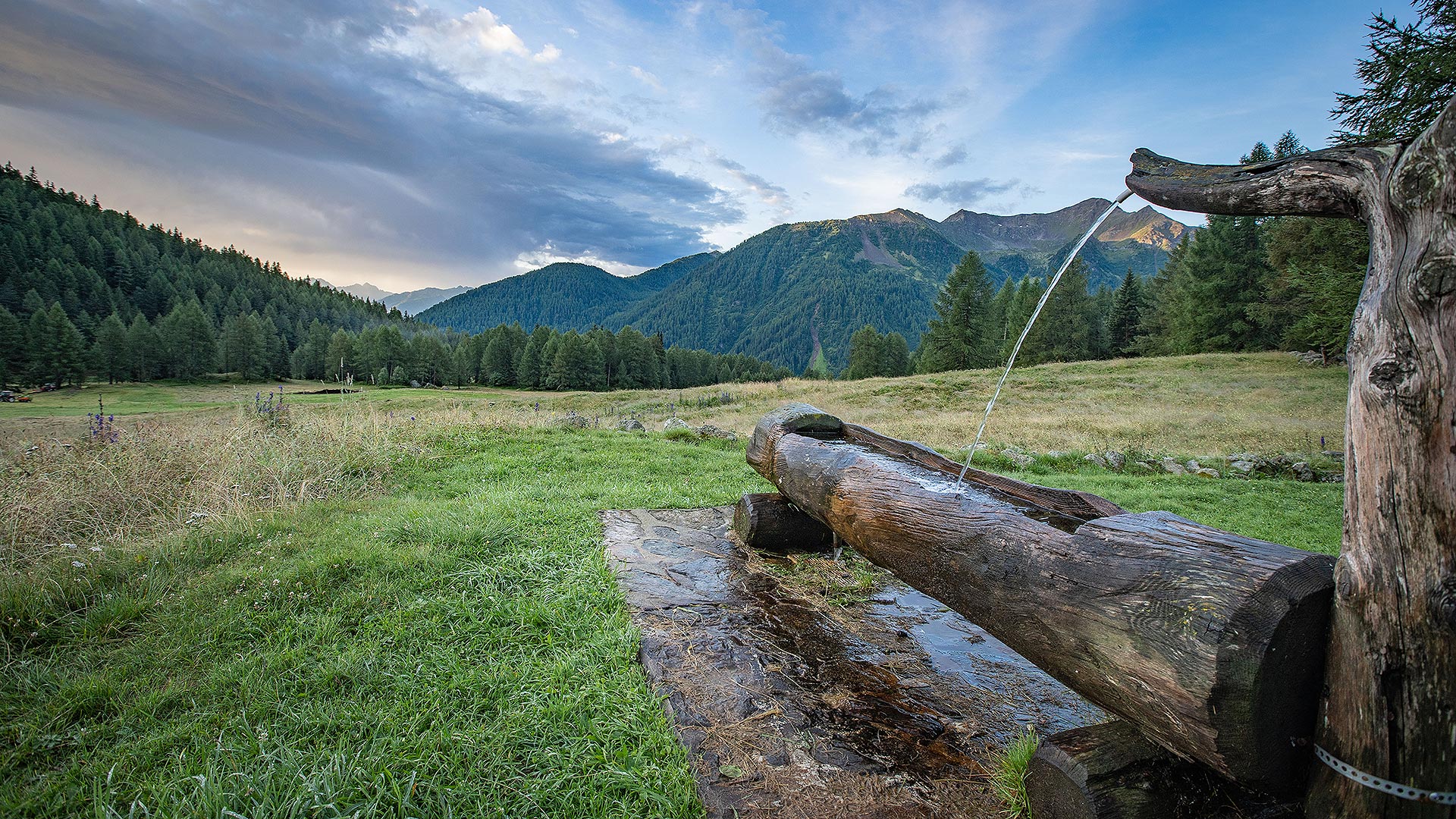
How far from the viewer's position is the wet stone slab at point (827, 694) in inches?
91.8

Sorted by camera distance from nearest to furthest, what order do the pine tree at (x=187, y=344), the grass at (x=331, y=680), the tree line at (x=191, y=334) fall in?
the grass at (x=331, y=680), the tree line at (x=191, y=334), the pine tree at (x=187, y=344)

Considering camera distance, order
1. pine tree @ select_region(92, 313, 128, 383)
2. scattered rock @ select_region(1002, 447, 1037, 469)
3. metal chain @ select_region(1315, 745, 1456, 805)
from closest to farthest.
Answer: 1. metal chain @ select_region(1315, 745, 1456, 805)
2. scattered rock @ select_region(1002, 447, 1037, 469)
3. pine tree @ select_region(92, 313, 128, 383)

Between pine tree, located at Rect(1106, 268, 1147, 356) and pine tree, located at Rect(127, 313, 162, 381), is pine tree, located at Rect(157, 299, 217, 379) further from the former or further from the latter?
pine tree, located at Rect(1106, 268, 1147, 356)

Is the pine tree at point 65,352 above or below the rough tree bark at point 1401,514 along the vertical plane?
above

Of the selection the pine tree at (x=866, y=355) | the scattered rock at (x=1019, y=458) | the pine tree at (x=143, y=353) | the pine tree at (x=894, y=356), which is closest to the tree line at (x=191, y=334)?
the pine tree at (x=143, y=353)

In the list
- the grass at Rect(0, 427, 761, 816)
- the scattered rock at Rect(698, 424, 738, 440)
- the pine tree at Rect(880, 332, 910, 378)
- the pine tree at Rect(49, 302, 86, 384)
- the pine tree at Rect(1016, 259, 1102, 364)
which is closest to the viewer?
the grass at Rect(0, 427, 761, 816)

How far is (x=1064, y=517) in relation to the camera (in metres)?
2.64

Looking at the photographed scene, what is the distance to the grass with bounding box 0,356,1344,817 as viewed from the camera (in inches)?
85.7

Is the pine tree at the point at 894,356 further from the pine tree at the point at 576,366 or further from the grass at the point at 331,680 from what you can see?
the grass at the point at 331,680

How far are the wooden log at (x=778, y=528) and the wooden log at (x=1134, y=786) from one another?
A: 343cm

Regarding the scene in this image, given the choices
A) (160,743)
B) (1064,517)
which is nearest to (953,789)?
(1064,517)

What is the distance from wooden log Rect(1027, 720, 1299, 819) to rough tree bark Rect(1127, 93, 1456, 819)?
35 cm

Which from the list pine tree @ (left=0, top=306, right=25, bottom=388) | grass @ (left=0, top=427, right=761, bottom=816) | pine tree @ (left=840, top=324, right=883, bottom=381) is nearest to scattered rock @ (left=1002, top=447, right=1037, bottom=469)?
grass @ (left=0, top=427, right=761, bottom=816)

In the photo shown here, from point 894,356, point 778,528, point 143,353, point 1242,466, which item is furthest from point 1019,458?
point 143,353
